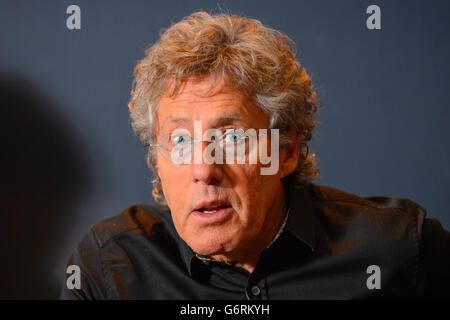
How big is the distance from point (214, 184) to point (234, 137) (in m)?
0.14

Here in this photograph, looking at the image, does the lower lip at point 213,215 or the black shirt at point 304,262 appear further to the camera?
the black shirt at point 304,262

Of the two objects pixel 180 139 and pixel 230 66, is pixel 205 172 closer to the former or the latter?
pixel 180 139

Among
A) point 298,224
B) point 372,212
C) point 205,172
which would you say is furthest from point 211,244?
point 372,212

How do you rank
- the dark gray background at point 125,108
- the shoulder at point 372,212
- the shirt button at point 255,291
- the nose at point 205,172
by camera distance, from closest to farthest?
the nose at point 205,172
the shirt button at point 255,291
the shoulder at point 372,212
the dark gray background at point 125,108

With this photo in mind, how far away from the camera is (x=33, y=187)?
5.59 feet

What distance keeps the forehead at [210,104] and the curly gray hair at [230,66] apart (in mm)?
22

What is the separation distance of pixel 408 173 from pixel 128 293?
3.79 feet

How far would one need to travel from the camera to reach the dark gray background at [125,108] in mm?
1633

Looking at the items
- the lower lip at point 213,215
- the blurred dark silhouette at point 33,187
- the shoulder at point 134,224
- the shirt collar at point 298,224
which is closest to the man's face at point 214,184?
the lower lip at point 213,215

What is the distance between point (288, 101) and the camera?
1240mm

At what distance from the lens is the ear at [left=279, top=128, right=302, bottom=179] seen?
1.30 metres

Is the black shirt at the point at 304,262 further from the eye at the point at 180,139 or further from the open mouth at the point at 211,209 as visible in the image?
the eye at the point at 180,139

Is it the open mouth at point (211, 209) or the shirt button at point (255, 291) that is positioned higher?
the open mouth at point (211, 209)
